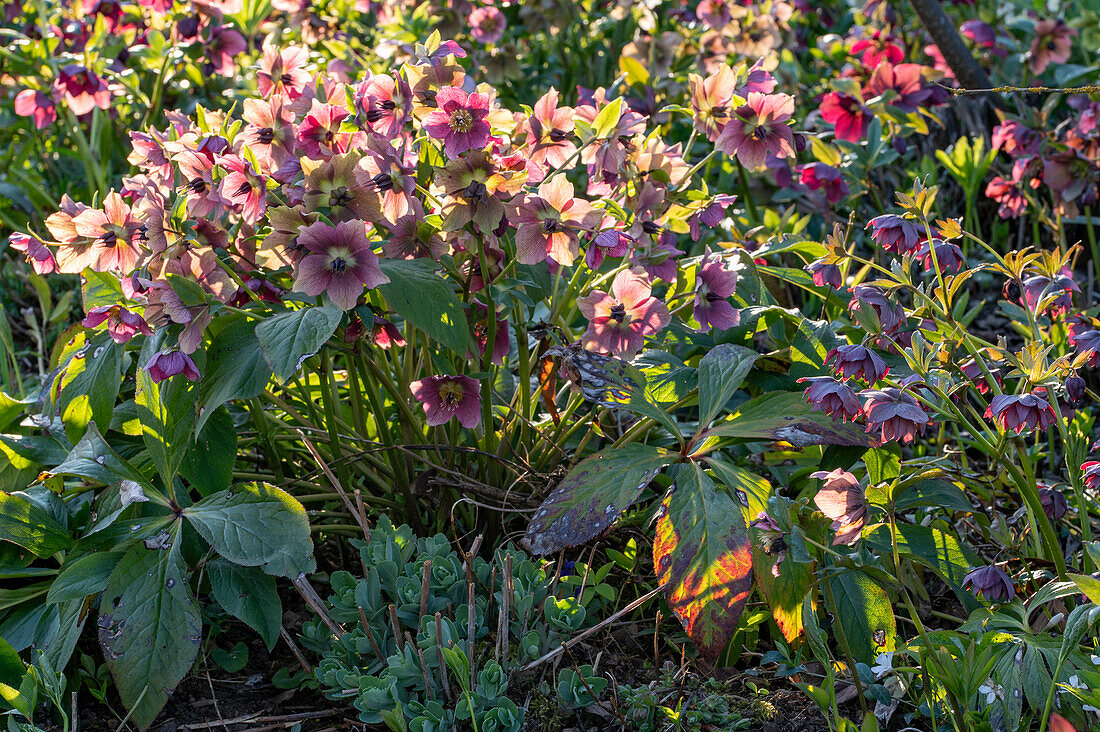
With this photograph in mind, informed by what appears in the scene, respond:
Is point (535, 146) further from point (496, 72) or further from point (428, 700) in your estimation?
point (496, 72)

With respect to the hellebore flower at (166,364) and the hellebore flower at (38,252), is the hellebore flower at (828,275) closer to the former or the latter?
the hellebore flower at (166,364)

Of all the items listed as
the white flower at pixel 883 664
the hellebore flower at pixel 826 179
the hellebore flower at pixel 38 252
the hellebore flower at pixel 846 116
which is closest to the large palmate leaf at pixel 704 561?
the white flower at pixel 883 664

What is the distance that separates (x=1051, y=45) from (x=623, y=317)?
2045mm

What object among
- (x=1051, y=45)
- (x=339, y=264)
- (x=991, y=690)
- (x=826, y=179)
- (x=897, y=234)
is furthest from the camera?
(x=1051, y=45)

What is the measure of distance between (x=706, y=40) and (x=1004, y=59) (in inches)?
40.5

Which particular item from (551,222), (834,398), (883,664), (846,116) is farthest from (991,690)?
(846,116)

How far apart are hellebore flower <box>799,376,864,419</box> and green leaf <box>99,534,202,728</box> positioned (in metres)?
0.82

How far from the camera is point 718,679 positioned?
123 centimetres

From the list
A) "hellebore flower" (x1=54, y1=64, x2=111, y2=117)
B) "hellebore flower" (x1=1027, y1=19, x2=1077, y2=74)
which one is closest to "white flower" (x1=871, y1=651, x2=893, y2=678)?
"hellebore flower" (x1=1027, y1=19, x2=1077, y2=74)

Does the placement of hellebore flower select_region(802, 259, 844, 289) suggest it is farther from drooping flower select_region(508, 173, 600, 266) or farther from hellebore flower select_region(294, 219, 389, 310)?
hellebore flower select_region(294, 219, 389, 310)

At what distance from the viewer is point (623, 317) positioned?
1296 millimetres

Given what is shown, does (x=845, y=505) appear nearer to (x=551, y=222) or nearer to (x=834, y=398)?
(x=834, y=398)

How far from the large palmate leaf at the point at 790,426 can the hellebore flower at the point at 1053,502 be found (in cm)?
30

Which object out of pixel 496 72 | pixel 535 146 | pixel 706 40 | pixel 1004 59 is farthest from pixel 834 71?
pixel 535 146
